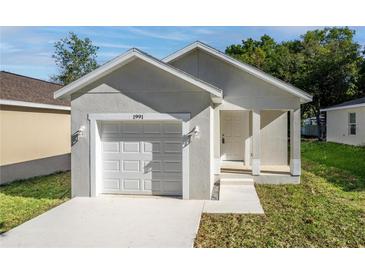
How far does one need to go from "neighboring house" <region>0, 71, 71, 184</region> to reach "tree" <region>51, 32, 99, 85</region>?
29851mm

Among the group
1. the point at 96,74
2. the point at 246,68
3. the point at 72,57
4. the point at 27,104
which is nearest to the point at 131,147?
the point at 96,74

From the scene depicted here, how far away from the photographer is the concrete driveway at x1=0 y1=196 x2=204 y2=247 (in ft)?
19.5

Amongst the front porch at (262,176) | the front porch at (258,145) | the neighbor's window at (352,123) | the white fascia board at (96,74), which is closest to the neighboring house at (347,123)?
the neighbor's window at (352,123)

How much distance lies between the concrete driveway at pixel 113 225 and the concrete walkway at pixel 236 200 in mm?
454

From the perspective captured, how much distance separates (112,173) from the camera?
→ 964cm

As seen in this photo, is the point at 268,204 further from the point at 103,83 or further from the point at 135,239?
the point at 103,83

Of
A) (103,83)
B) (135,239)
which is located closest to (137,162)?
(103,83)

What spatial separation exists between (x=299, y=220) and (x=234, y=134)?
24.3 ft

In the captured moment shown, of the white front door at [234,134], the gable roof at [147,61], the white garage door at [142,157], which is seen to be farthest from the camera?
the white front door at [234,134]

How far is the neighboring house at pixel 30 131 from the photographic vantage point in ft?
39.4

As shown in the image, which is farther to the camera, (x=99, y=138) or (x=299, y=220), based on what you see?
(x=99, y=138)

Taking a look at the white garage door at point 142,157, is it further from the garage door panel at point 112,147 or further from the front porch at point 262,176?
the front porch at point 262,176

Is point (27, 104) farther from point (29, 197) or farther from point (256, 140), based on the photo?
point (256, 140)

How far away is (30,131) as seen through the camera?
13.2 m
